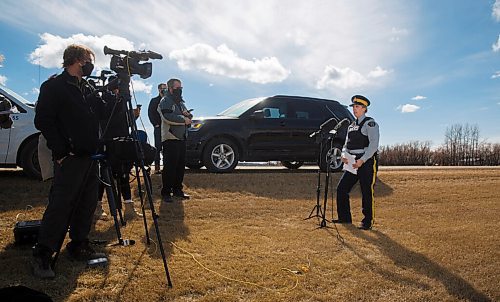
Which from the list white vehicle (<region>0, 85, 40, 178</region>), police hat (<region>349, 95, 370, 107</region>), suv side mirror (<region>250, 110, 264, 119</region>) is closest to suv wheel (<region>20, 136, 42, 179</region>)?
white vehicle (<region>0, 85, 40, 178</region>)

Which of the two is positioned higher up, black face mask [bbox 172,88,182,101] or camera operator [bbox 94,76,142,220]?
black face mask [bbox 172,88,182,101]

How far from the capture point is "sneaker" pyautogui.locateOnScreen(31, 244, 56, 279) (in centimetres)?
304

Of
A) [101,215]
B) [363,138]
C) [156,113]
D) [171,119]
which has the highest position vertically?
[156,113]

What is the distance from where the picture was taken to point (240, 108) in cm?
898

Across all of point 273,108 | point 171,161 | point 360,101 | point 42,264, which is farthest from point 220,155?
point 42,264

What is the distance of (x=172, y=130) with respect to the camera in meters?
5.98

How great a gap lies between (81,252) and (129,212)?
5.90ft

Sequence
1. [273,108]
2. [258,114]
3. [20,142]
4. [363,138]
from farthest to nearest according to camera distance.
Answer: [273,108] < [258,114] < [20,142] < [363,138]

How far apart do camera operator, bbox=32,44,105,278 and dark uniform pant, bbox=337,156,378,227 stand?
350 centimetres

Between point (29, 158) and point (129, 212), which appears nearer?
point (129, 212)

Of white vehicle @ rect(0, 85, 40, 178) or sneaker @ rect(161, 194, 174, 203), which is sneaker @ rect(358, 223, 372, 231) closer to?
sneaker @ rect(161, 194, 174, 203)

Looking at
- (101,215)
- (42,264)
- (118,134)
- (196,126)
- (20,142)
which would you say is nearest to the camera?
(42,264)

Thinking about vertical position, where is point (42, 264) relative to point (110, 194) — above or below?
below

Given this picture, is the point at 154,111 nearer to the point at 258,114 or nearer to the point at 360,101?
the point at 258,114
